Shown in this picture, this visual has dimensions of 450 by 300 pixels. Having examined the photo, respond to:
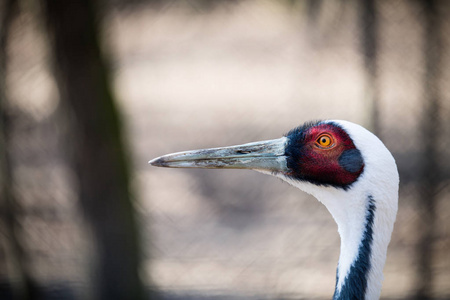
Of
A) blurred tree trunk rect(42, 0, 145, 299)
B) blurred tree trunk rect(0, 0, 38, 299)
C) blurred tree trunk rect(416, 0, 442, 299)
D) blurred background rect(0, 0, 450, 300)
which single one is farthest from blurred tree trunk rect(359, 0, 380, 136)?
blurred tree trunk rect(0, 0, 38, 299)

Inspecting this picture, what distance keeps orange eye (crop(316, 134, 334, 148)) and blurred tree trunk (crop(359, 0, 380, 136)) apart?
1.41m

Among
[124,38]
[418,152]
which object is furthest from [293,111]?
[124,38]

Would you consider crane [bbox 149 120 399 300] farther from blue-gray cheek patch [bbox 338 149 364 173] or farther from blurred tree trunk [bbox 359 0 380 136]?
blurred tree trunk [bbox 359 0 380 136]

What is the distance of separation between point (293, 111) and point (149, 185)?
1538 millimetres

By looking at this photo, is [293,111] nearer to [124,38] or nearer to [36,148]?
[124,38]

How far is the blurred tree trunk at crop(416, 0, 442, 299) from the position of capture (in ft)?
11.1

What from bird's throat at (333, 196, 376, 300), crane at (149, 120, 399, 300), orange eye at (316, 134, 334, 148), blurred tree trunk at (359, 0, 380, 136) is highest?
blurred tree trunk at (359, 0, 380, 136)

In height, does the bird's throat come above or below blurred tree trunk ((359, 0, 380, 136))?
below

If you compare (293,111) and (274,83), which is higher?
(274,83)

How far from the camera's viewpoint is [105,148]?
3.46 meters

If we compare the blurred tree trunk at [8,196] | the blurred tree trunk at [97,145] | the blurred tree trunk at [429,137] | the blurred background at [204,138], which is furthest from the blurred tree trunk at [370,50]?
the blurred tree trunk at [8,196]

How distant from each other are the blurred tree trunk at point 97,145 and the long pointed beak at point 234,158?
1.40 m

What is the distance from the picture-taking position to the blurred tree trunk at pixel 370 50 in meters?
3.45

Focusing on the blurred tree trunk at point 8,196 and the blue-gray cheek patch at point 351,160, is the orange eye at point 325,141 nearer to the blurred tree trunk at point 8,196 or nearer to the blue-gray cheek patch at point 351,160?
the blue-gray cheek patch at point 351,160
